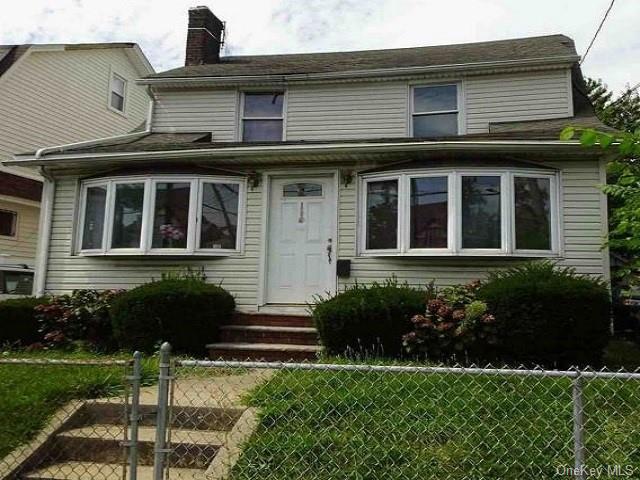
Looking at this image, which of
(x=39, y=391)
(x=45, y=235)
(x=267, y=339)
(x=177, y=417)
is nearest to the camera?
(x=177, y=417)

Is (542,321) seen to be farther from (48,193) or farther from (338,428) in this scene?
(48,193)

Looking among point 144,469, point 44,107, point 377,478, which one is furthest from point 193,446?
point 44,107

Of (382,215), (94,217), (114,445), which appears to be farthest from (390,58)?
(114,445)

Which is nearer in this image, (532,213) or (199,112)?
(532,213)

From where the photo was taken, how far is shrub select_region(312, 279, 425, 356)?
23.2ft

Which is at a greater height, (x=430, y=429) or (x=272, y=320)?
(x=272, y=320)

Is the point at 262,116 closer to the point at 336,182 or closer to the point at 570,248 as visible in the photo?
the point at 336,182

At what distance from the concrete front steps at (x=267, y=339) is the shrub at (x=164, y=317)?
0.35 metres

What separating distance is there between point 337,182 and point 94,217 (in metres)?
4.25

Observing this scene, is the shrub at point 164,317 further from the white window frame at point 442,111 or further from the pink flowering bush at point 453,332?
the white window frame at point 442,111

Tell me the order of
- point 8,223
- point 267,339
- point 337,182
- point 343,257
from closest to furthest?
point 267,339 < point 343,257 < point 337,182 < point 8,223

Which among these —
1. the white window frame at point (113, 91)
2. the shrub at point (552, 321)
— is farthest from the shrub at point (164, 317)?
the white window frame at point (113, 91)

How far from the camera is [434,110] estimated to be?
10984 millimetres

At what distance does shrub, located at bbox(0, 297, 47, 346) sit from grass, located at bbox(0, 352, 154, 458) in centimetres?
257
